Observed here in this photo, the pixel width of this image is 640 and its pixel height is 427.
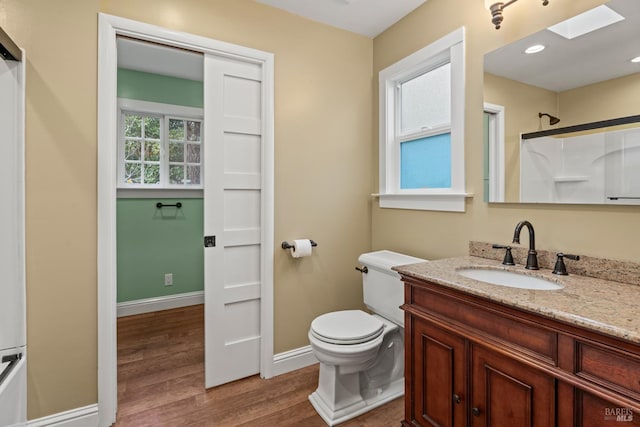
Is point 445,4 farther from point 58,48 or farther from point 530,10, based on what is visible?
point 58,48

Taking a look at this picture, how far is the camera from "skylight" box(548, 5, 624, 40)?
126 cm

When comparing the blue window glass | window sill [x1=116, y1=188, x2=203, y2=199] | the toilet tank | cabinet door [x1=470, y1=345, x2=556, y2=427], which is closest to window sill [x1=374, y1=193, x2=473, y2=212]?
the blue window glass

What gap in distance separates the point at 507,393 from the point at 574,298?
39 centimetres

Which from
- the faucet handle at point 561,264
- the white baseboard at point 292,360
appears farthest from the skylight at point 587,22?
the white baseboard at point 292,360

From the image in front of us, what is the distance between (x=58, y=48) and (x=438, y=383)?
237 centimetres

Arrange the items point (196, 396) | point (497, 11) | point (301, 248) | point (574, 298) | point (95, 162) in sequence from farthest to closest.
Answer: point (301, 248)
point (196, 396)
point (95, 162)
point (497, 11)
point (574, 298)

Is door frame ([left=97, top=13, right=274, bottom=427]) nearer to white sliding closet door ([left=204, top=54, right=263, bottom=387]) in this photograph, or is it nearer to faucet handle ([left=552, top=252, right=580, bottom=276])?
white sliding closet door ([left=204, top=54, right=263, bottom=387])

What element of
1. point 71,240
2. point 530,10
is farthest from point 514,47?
point 71,240

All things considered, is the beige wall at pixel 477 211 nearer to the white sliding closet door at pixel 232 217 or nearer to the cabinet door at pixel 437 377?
the cabinet door at pixel 437 377

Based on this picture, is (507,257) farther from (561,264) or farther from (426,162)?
(426,162)

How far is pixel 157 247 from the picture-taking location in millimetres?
3258

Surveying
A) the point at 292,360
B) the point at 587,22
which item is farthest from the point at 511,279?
the point at 292,360

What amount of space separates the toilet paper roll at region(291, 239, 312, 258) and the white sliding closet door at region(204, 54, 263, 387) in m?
0.24

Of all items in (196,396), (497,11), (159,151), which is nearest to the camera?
(497,11)
